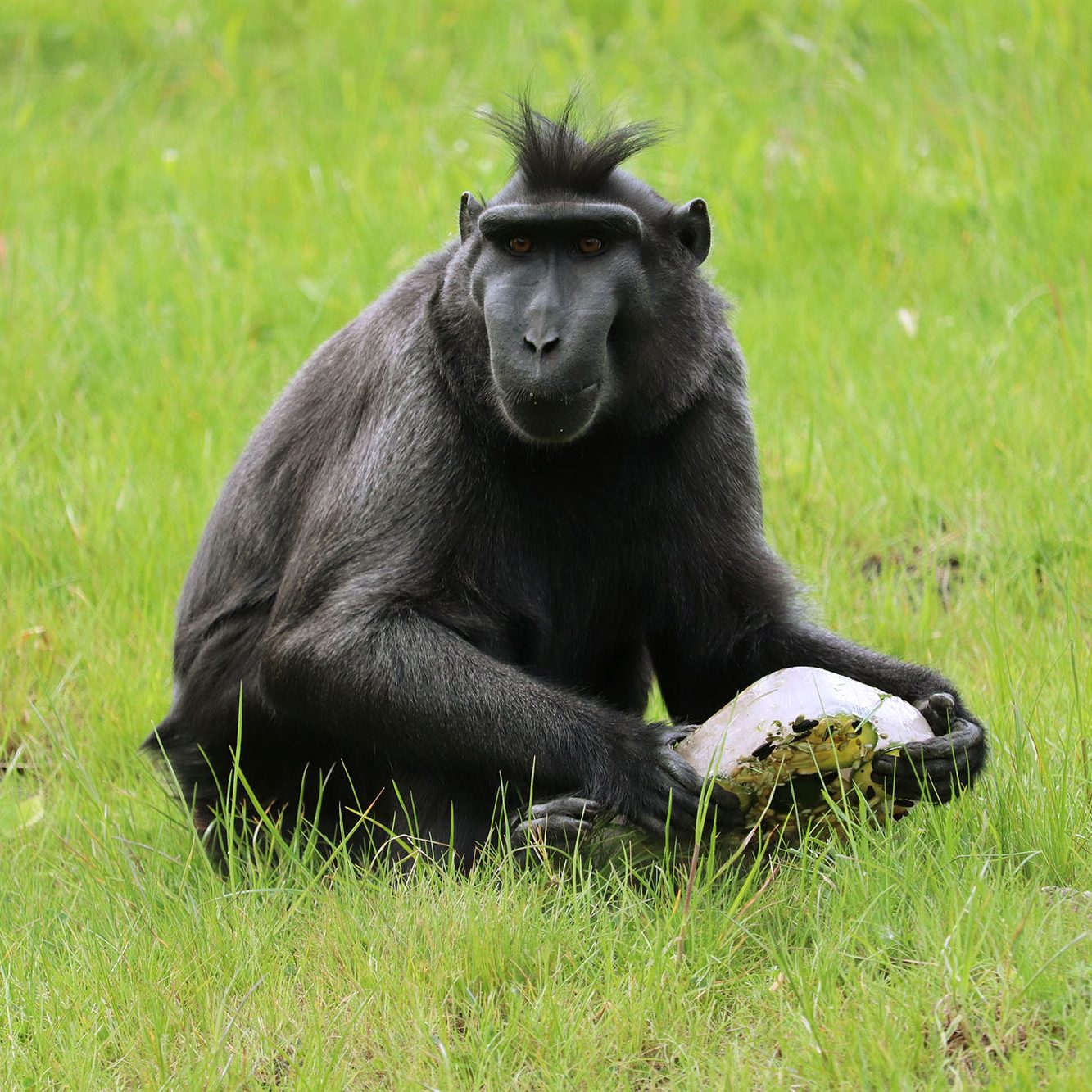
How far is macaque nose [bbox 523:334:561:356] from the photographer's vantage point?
4.18 m

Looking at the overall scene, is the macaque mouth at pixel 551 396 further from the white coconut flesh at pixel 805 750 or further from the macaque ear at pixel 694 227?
the white coconut flesh at pixel 805 750

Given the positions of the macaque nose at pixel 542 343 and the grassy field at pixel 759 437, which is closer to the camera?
the grassy field at pixel 759 437

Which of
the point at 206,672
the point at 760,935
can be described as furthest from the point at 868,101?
the point at 760,935

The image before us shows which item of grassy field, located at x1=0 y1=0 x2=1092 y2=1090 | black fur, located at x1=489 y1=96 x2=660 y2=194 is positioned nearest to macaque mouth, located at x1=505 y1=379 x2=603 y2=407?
black fur, located at x1=489 y1=96 x2=660 y2=194

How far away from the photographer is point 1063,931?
11.6ft

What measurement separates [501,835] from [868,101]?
20.6 ft

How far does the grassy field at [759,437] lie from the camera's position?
3.49 meters

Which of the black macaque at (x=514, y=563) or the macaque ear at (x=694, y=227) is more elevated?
the macaque ear at (x=694, y=227)

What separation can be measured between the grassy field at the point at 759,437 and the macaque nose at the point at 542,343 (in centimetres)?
132

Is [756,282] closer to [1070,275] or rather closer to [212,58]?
[1070,275]

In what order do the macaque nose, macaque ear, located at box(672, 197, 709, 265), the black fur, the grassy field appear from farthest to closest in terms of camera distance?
macaque ear, located at box(672, 197, 709, 265), the black fur, the macaque nose, the grassy field

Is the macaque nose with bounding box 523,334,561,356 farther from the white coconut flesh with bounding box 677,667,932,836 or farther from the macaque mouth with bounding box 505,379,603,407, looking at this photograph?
the white coconut flesh with bounding box 677,667,932,836

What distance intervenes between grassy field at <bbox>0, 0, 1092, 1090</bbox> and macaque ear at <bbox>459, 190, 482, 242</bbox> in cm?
189

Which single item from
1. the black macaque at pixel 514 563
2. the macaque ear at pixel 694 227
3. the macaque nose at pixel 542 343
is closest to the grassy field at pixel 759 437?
the black macaque at pixel 514 563
